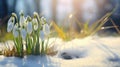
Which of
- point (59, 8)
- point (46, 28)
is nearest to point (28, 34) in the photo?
point (46, 28)

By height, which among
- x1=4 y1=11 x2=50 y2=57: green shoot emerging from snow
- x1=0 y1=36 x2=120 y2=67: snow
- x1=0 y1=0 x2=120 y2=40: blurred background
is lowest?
x1=0 y1=0 x2=120 y2=40: blurred background

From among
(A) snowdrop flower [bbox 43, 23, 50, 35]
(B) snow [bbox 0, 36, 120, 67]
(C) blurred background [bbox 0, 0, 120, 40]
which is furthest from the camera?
(C) blurred background [bbox 0, 0, 120, 40]

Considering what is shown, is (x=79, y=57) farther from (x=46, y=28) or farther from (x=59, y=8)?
(x=59, y=8)

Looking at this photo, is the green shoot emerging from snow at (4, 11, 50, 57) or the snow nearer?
the snow

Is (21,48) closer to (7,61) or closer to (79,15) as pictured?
(7,61)

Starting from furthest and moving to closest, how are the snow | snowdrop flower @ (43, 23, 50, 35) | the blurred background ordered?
the blurred background < snowdrop flower @ (43, 23, 50, 35) < the snow

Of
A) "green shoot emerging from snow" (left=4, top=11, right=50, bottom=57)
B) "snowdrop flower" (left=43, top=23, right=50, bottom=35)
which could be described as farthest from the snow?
"snowdrop flower" (left=43, top=23, right=50, bottom=35)

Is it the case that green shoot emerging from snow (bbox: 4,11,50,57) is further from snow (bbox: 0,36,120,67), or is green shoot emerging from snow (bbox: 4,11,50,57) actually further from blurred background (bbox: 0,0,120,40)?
blurred background (bbox: 0,0,120,40)

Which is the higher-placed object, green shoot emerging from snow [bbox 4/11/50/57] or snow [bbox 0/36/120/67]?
green shoot emerging from snow [bbox 4/11/50/57]

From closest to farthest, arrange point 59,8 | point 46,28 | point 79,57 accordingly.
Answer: point 46,28, point 79,57, point 59,8

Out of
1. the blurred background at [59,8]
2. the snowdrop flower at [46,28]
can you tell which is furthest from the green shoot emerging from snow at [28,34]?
the blurred background at [59,8]
